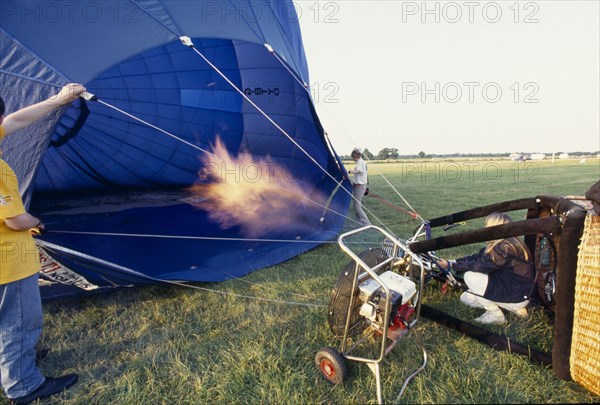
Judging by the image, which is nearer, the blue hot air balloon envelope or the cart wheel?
the cart wheel

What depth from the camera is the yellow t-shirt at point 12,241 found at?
1659mm

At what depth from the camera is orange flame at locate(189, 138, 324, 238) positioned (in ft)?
15.3

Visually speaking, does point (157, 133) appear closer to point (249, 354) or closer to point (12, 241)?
point (12, 241)

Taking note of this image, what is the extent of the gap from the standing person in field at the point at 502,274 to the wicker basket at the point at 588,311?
78cm

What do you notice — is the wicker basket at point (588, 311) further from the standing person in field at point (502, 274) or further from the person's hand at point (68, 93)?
the person's hand at point (68, 93)

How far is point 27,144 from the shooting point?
84.9 inches

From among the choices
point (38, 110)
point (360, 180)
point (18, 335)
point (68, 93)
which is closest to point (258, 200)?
point (360, 180)

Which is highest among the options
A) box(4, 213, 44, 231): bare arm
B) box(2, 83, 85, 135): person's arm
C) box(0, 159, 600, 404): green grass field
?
box(2, 83, 85, 135): person's arm

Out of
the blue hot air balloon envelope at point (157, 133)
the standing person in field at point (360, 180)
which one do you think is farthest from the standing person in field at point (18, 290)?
the standing person in field at point (360, 180)

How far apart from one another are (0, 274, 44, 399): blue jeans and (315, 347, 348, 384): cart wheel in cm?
165
